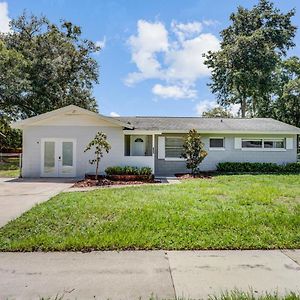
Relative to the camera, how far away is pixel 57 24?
30375 mm

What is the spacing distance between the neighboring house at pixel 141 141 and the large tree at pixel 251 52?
1215cm

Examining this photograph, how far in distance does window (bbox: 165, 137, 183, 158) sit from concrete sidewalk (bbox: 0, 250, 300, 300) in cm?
1375

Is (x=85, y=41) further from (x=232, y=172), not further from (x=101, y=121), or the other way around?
(x=232, y=172)

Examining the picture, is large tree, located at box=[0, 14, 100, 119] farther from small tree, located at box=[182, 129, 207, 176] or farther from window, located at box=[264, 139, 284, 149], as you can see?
window, located at box=[264, 139, 284, 149]

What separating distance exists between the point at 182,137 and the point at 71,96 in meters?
14.9

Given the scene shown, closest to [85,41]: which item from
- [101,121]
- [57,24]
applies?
[57,24]

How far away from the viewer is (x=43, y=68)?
26.2 m

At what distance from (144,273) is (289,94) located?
35.5 metres

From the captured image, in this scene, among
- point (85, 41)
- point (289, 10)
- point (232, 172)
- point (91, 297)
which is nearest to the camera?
point (91, 297)

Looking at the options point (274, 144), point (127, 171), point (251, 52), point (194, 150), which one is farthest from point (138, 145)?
point (251, 52)

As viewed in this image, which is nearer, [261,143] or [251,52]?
[261,143]

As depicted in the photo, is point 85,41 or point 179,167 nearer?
point 179,167

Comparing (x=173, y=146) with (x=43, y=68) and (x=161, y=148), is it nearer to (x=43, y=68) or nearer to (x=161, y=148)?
(x=161, y=148)

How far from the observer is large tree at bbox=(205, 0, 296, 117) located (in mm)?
31062
